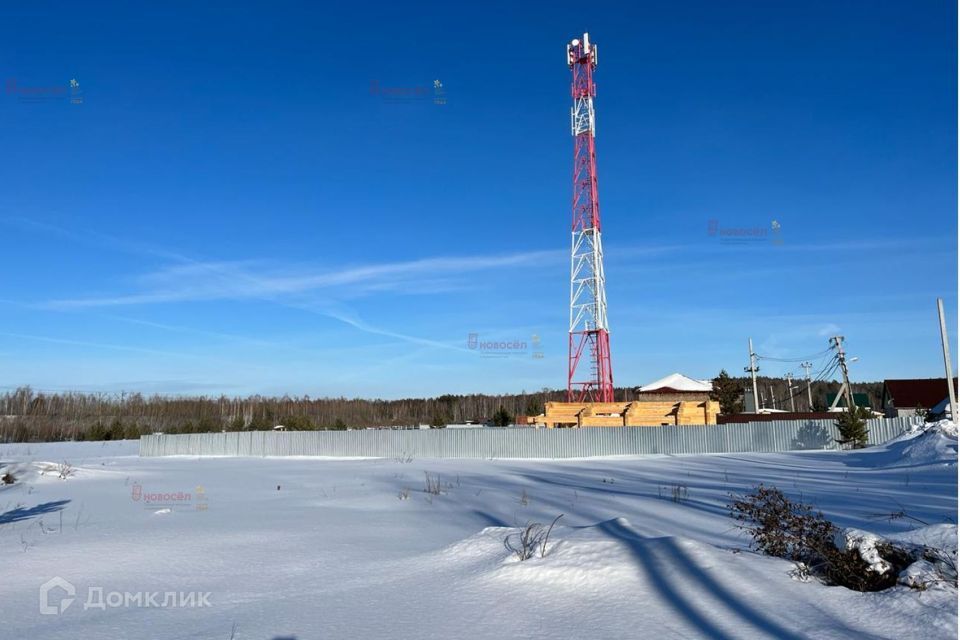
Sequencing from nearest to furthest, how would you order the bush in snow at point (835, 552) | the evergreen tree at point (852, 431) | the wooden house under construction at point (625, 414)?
the bush in snow at point (835, 552)
the evergreen tree at point (852, 431)
the wooden house under construction at point (625, 414)

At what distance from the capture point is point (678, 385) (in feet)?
202

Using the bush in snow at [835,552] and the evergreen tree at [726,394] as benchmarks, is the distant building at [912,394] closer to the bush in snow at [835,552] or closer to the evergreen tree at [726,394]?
the evergreen tree at [726,394]

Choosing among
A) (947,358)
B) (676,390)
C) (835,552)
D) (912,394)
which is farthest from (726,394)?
(835,552)

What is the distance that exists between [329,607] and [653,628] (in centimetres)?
204

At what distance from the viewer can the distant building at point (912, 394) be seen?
5094 centimetres

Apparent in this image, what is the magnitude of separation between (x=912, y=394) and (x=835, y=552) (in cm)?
5841

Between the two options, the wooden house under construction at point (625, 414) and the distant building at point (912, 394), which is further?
the distant building at point (912, 394)

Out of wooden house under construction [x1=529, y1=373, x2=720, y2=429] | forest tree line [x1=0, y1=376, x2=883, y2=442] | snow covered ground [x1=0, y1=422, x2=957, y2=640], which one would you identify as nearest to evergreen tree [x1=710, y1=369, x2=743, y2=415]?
forest tree line [x1=0, y1=376, x2=883, y2=442]

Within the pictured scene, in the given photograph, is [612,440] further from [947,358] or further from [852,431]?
[947,358]

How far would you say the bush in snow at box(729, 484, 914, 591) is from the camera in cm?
417

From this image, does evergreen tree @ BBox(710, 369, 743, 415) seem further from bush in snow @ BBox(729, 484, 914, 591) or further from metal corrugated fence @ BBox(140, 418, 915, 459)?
bush in snow @ BBox(729, 484, 914, 591)

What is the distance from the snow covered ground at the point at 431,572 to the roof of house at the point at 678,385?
51.0m

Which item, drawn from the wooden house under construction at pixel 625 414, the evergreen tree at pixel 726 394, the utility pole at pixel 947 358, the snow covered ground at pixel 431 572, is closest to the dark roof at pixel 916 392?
the evergreen tree at pixel 726 394

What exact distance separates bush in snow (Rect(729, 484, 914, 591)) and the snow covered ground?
0.17 metres
